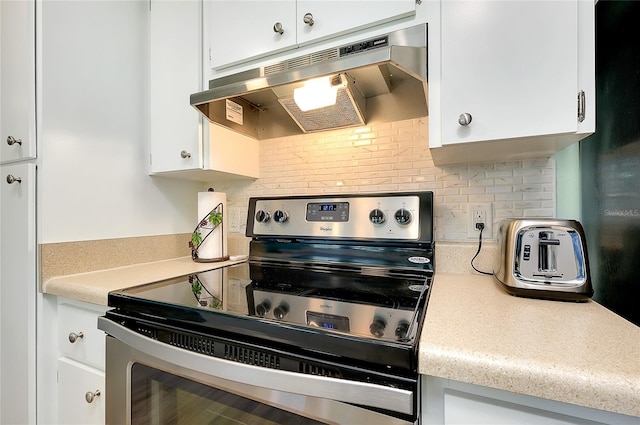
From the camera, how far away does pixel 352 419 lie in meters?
0.52

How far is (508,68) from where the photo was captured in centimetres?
79

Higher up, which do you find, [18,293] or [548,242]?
[548,242]

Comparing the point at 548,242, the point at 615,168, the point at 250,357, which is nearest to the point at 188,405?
the point at 250,357

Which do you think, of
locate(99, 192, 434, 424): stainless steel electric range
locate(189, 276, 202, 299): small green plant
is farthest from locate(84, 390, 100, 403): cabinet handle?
locate(189, 276, 202, 299): small green plant

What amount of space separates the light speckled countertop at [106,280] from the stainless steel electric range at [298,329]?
11cm

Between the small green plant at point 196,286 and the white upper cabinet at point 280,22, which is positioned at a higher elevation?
the white upper cabinet at point 280,22

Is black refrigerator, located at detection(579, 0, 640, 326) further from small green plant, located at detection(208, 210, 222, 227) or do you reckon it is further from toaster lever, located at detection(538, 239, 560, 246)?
small green plant, located at detection(208, 210, 222, 227)

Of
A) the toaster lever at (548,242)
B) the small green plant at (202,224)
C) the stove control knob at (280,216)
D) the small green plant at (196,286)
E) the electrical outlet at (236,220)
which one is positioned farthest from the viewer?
the electrical outlet at (236,220)

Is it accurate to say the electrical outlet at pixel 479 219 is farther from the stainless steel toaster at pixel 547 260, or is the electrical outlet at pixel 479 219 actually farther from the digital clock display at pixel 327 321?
the digital clock display at pixel 327 321

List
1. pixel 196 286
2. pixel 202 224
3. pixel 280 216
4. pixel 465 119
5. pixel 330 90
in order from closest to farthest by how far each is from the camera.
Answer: pixel 465 119 < pixel 196 286 < pixel 330 90 < pixel 280 216 < pixel 202 224

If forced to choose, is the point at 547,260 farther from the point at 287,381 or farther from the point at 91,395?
the point at 91,395

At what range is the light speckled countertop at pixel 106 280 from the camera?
3.11ft

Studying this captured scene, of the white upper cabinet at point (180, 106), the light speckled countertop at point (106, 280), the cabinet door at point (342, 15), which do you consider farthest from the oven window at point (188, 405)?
the cabinet door at point (342, 15)

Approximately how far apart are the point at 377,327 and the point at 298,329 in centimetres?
16
